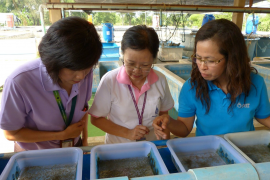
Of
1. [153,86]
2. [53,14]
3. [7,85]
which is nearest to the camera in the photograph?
[7,85]

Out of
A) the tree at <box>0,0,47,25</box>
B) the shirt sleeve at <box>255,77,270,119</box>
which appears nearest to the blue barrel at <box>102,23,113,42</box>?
the shirt sleeve at <box>255,77,270,119</box>

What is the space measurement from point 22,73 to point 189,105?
40.5 inches

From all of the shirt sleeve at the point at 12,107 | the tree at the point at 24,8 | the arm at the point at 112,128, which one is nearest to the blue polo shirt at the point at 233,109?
the arm at the point at 112,128

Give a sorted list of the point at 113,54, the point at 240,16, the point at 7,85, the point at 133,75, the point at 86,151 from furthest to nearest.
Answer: the point at 113,54, the point at 240,16, the point at 133,75, the point at 7,85, the point at 86,151

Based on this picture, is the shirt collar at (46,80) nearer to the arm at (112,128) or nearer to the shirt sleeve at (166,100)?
the arm at (112,128)

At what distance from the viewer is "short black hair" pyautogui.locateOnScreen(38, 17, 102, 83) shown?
915 millimetres

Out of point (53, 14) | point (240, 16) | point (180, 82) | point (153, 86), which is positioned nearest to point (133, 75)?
point (153, 86)

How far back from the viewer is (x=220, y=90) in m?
1.24

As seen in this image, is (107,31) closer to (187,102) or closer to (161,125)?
(187,102)

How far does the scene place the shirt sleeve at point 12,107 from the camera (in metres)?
1.03

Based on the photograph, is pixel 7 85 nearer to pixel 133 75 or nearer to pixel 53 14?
pixel 133 75

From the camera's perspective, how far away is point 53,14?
3232mm

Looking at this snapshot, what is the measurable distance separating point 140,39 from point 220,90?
1.96ft

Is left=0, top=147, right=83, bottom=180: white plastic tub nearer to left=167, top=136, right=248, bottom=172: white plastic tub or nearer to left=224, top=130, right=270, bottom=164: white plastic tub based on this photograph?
left=167, top=136, right=248, bottom=172: white plastic tub
